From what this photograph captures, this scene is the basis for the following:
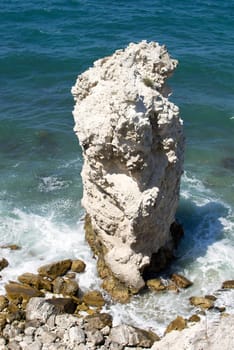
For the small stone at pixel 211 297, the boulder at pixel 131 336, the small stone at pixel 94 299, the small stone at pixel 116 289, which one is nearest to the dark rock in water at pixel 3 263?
the small stone at pixel 94 299

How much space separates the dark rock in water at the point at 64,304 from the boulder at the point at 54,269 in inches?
77.1

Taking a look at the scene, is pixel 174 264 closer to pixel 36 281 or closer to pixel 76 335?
pixel 36 281

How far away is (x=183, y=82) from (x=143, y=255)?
22.4m

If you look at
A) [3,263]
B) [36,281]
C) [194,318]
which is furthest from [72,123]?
[194,318]

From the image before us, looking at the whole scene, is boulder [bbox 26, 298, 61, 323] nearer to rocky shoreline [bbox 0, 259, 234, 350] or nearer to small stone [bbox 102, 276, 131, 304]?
rocky shoreline [bbox 0, 259, 234, 350]

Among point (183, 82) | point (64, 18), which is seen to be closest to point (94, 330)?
point (183, 82)

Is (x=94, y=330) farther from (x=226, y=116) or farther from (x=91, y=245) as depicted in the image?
(x=226, y=116)

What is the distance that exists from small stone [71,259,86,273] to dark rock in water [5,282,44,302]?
2114mm

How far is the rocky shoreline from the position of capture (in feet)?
61.0

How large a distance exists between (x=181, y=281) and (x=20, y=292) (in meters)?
6.50

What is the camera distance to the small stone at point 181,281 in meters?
22.1

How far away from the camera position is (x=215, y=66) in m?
42.8

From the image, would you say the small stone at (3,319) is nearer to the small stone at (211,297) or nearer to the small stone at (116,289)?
the small stone at (116,289)

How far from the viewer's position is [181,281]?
2217cm
